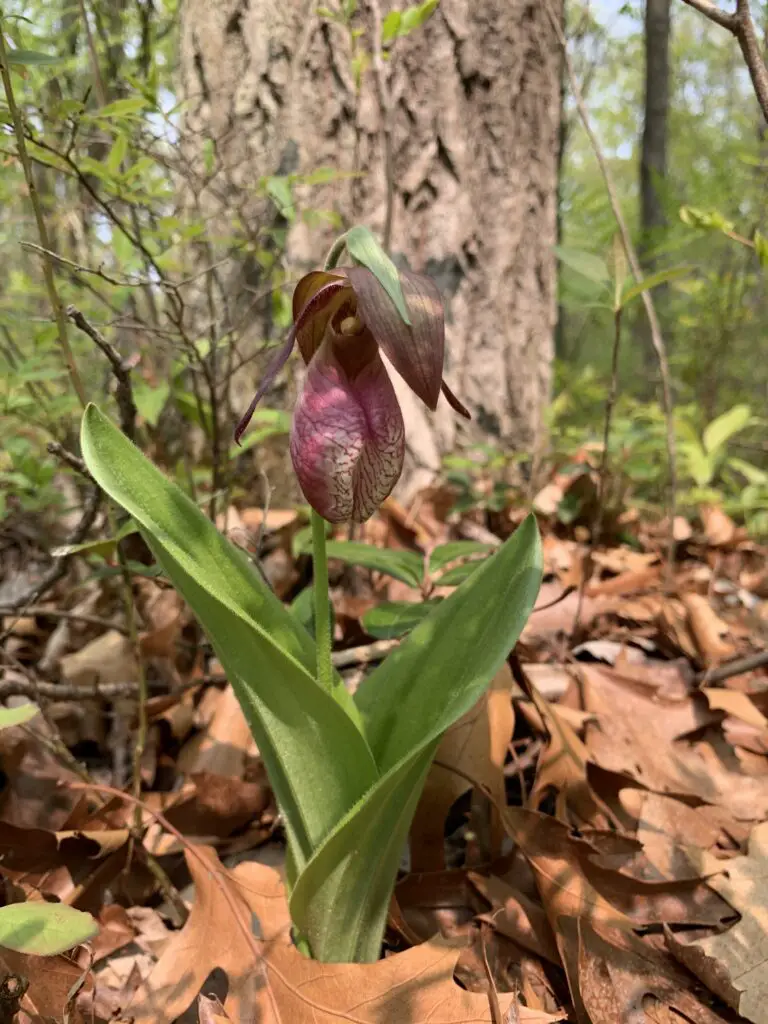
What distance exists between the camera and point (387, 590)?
1676 mm

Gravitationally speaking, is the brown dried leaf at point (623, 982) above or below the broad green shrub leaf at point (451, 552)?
below

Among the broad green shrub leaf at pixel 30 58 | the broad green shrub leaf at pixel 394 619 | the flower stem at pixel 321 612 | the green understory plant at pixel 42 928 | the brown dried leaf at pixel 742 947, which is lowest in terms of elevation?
the brown dried leaf at pixel 742 947

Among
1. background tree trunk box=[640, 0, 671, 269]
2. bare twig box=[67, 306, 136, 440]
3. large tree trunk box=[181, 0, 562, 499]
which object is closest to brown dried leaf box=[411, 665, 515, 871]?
bare twig box=[67, 306, 136, 440]

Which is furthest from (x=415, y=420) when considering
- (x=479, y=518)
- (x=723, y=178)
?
(x=723, y=178)

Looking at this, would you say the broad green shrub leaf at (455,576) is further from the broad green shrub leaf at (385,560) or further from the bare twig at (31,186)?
the bare twig at (31,186)

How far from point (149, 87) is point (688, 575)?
179cm

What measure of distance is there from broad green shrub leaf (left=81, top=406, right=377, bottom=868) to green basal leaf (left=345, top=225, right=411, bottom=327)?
34 cm

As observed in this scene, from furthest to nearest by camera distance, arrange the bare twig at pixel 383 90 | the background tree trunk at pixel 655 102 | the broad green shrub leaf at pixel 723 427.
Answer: the background tree trunk at pixel 655 102, the broad green shrub leaf at pixel 723 427, the bare twig at pixel 383 90

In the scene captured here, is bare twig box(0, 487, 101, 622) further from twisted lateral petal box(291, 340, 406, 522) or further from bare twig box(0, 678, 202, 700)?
twisted lateral petal box(291, 340, 406, 522)

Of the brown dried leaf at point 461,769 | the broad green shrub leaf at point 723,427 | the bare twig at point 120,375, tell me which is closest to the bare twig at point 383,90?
the bare twig at point 120,375

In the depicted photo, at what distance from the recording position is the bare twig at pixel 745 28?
0.88 metres

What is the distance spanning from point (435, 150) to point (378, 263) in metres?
1.62

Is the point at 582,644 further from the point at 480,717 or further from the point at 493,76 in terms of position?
the point at 493,76

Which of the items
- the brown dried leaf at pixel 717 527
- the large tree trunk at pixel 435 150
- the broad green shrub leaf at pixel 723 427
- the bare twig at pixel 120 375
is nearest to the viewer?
the bare twig at pixel 120 375
